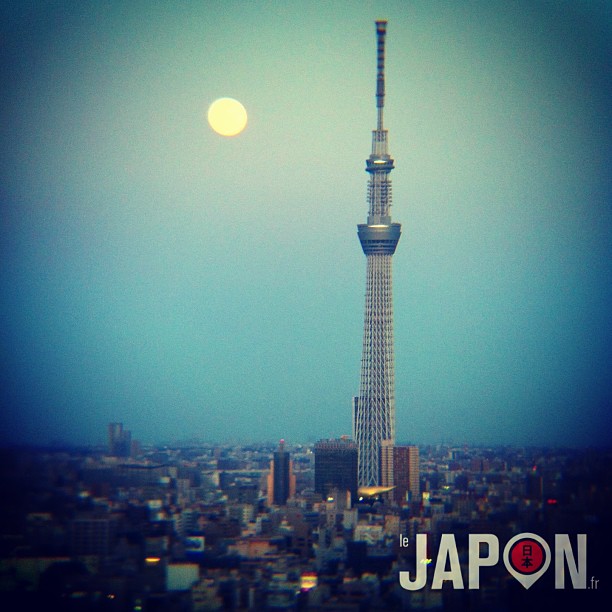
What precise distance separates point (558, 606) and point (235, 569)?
2338 mm

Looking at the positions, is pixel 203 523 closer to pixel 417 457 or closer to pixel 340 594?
pixel 340 594

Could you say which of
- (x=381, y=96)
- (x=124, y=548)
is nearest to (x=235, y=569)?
(x=124, y=548)

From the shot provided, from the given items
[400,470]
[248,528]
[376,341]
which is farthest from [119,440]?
[376,341]

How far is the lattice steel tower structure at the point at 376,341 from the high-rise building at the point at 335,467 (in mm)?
178

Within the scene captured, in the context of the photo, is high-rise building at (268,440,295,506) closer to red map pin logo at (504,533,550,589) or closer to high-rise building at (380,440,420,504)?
high-rise building at (380,440,420,504)

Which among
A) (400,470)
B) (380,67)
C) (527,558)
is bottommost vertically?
(527,558)

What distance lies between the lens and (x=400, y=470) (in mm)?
15828

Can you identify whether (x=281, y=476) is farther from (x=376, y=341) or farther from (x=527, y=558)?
(x=527, y=558)

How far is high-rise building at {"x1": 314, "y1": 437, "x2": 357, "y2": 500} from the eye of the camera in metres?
15.1

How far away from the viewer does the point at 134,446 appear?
12.4 meters

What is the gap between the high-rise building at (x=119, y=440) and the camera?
12.1m

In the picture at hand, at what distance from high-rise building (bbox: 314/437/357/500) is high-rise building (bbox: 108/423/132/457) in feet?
9.60

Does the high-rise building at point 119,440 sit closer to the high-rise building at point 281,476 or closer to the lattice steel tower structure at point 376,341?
the high-rise building at point 281,476

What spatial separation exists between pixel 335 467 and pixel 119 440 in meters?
4.13
